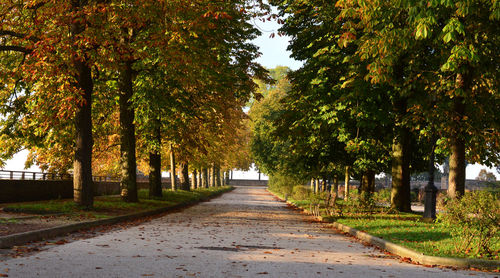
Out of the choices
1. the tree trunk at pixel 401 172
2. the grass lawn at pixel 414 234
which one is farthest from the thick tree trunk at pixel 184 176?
the grass lawn at pixel 414 234

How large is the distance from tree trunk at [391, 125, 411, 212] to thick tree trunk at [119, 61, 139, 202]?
12.0 metres

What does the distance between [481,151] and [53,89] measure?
1580 cm

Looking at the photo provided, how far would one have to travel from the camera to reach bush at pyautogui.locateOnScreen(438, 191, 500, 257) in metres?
9.68

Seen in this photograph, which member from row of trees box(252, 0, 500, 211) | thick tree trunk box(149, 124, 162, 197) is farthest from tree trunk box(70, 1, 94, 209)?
thick tree trunk box(149, 124, 162, 197)

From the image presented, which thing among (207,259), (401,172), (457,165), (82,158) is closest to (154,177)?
(82,158)

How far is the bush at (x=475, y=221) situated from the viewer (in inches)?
381

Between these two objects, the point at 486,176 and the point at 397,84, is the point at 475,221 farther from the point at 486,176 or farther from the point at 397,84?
the point at 486,176

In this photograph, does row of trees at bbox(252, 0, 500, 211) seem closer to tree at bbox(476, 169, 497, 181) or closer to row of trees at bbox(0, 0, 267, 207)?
row of trees at bbox(0, 0, 267, 207)

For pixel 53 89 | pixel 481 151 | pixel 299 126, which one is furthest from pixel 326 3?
pixel 53 89

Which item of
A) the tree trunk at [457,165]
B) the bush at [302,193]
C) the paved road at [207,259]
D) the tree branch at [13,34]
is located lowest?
the bush at [302,193]

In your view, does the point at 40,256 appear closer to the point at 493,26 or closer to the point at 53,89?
the point at 53,89

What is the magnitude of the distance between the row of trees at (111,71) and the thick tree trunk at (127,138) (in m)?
0.05

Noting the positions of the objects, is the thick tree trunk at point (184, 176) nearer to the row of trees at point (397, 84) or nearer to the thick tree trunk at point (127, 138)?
the row of trees at point (397, 84)

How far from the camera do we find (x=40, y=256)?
8555mm
